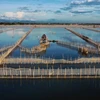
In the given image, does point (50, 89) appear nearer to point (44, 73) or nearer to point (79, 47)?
point (44, 73)

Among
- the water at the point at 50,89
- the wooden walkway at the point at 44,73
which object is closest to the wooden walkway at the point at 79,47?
the wooden walkway at the point at 44,73

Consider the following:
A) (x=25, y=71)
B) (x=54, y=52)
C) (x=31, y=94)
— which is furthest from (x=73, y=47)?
(x=31, y=94)

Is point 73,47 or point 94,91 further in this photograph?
point 73,47

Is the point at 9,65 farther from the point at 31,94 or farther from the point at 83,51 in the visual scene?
the point at 83,51

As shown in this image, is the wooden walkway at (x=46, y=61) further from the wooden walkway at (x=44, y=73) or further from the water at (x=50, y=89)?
the water at (x=50, y=89)

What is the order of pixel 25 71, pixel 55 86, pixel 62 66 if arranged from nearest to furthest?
pixel 55 86 → pixel 25 71 → pixel 62 66

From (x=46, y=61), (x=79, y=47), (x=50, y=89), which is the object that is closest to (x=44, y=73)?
(x=50, y=89)

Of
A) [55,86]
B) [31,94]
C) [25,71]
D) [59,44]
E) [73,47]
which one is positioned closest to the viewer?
[31,94]
